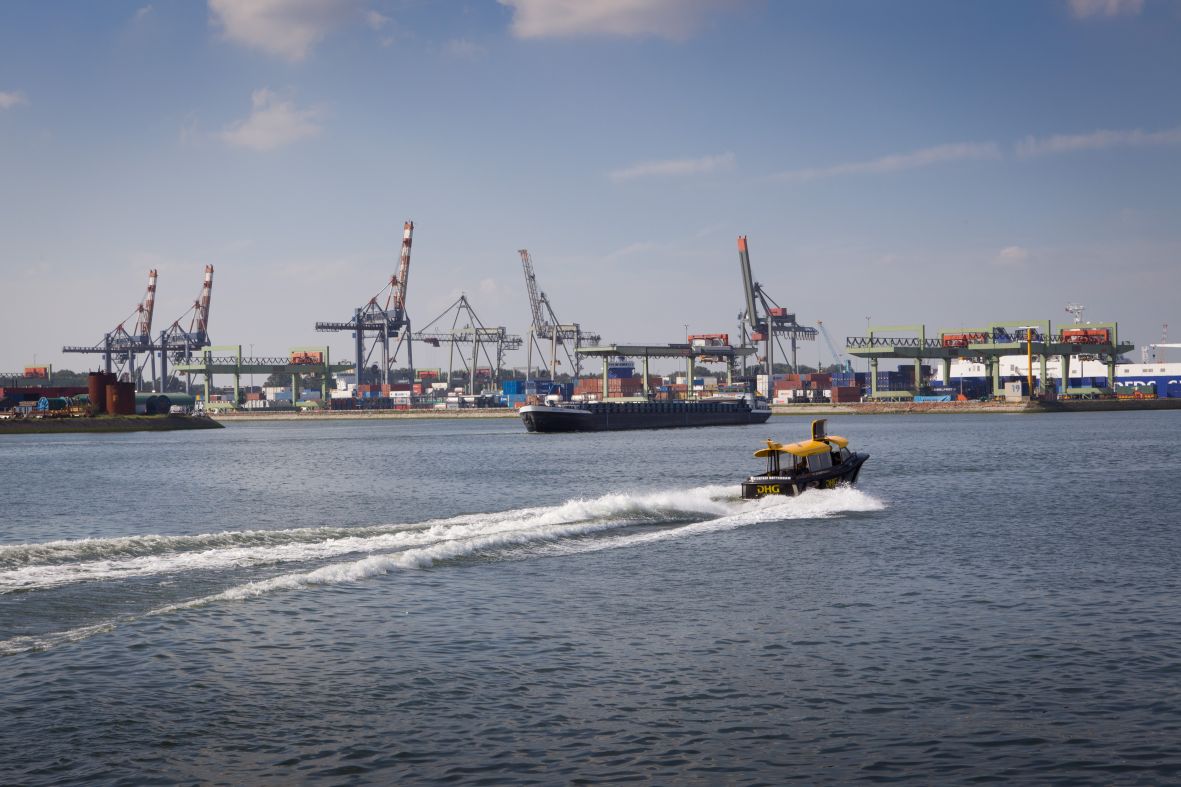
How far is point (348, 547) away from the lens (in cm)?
3209

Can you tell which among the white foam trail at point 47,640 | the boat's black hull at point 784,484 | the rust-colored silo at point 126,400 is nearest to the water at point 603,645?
the white foam trail at point 47,640

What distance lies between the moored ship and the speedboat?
87248 millimetres

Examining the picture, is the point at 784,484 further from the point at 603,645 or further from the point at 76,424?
the point at 76,424

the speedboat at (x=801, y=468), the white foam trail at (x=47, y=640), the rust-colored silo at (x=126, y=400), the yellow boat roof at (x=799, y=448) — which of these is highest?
the rust-colored silo at (x=126, y=400)

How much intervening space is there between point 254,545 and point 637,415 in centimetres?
11684

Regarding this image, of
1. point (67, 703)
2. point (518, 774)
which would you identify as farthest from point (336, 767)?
point (67, 703)

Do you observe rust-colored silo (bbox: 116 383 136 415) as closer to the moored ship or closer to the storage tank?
the storage tank

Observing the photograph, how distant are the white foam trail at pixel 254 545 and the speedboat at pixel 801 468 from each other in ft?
13.5

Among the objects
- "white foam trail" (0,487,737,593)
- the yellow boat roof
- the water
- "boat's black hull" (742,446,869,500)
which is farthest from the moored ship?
"white foam trail" (0,487,737,593)

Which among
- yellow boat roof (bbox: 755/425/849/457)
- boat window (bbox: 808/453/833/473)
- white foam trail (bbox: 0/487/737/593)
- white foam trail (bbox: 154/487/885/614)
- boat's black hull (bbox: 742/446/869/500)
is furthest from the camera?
boat window (bbox: 808/453/833/473)

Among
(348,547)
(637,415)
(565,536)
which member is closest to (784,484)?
(565,536)

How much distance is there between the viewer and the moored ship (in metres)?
137

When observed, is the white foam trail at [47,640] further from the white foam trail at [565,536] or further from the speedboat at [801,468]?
the speedboat at [801,468]

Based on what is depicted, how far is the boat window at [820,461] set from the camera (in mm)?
46812
